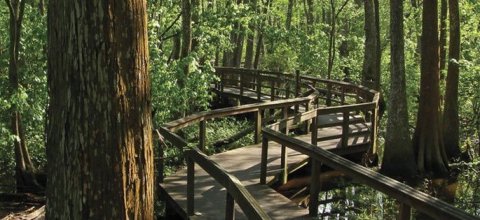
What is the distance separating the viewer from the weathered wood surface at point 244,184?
257 inches

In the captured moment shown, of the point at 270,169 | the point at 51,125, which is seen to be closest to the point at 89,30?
the point at 51,125

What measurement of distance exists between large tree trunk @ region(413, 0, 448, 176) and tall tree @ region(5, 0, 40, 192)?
29.6 ft

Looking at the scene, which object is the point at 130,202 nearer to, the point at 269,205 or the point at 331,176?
the point at 269,205

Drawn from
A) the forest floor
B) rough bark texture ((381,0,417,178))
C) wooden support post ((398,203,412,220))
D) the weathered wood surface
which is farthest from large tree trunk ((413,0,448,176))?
the forest floor

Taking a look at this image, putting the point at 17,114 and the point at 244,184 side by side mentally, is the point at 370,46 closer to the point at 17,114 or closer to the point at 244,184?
the point at 244,184

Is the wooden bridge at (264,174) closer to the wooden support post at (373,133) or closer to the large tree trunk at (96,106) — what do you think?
the wooden support post at (373,133)

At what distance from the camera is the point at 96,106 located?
2.64 m

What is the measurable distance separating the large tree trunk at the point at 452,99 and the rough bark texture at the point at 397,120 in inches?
112

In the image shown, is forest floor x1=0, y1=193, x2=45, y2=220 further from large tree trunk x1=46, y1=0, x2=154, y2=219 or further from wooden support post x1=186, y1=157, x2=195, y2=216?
large tree trunk x1=46, y1=0, x2=154, y2=219

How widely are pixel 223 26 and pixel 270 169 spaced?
4726 mm

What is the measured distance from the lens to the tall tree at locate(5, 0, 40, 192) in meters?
9.62

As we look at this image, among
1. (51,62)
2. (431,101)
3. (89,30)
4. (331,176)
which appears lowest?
(331,176)

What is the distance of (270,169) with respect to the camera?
866 centimetres

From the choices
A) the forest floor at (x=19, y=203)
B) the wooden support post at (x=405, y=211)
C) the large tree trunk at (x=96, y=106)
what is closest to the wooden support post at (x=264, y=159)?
the wooden support post at (x=405, y=211)
